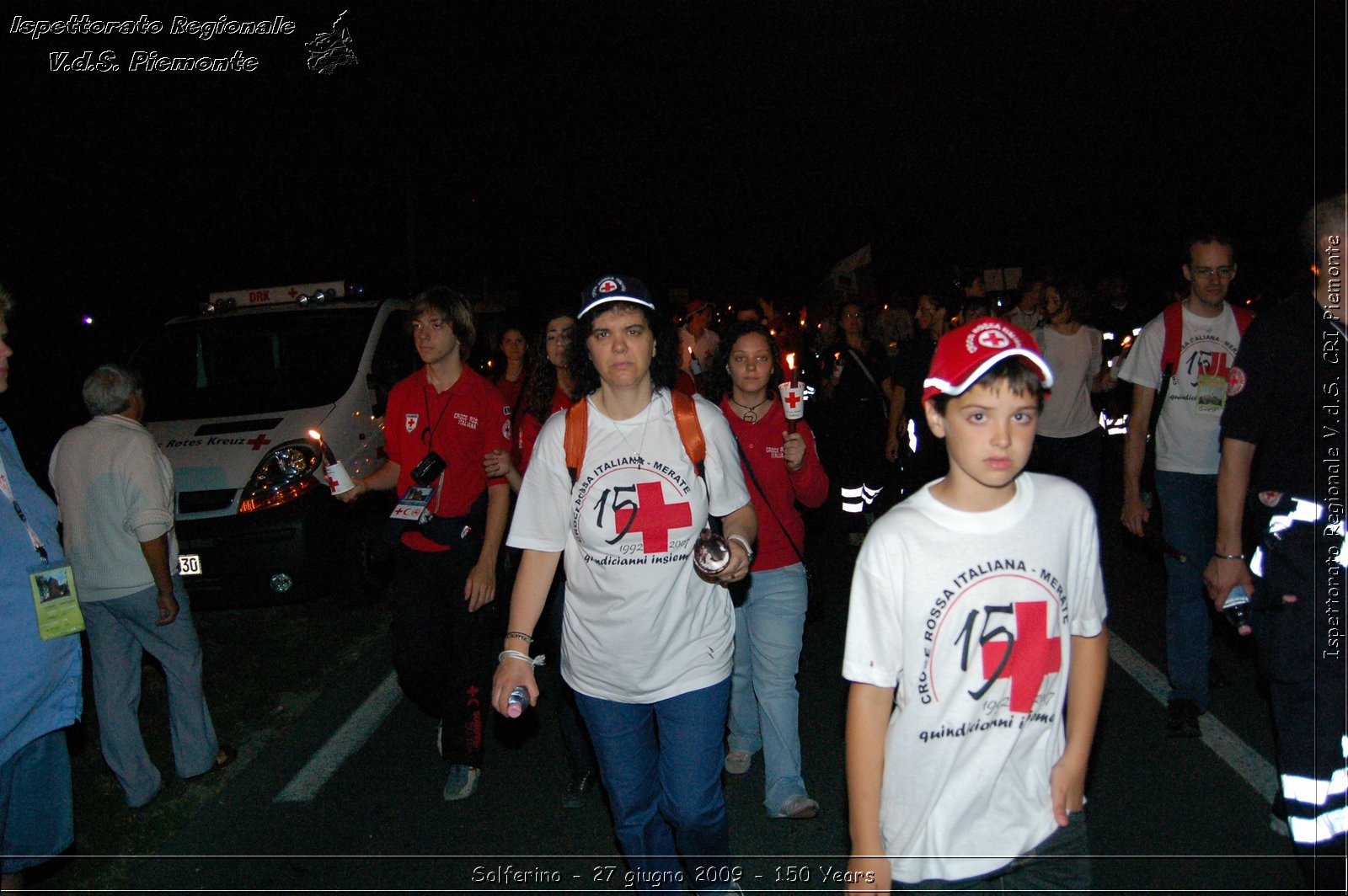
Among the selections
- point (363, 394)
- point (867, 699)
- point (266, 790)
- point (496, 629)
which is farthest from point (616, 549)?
point (363, 394)

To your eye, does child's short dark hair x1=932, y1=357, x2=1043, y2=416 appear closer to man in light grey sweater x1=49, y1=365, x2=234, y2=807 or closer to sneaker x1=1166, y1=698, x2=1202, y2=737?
sneaker x1=1166, y1=698, x2=1202, y2=737

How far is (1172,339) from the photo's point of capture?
4863 millimetres

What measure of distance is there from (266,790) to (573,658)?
258 cm

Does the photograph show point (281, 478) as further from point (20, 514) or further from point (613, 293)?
point (613, 293)

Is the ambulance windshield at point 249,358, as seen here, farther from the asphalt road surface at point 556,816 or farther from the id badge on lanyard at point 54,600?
the id badge on lanyard at point 54,600

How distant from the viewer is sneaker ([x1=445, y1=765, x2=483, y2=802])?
477 centimetres

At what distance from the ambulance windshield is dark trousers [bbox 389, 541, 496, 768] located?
391 cm

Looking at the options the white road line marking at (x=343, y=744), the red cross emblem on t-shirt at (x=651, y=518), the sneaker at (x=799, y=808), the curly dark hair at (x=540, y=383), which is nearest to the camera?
the red cross emblem on t-shirt at (x=651, y=518)

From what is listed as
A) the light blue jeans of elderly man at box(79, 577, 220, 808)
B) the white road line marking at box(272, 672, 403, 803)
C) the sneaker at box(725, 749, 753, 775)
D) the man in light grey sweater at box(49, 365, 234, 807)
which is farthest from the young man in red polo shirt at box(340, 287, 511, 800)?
the sneaker at box(725, 749, 753, 775)

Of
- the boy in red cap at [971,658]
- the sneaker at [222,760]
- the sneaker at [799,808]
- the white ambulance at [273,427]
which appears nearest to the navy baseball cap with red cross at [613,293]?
the boy in red cap at [971,658]

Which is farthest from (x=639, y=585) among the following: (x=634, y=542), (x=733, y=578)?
(x=733, y=578)

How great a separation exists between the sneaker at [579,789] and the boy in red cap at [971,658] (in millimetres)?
2578

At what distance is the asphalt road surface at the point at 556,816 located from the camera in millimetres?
3959

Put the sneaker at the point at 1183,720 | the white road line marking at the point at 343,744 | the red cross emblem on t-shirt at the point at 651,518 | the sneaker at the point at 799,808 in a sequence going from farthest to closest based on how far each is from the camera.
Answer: the white road line marking at the point at 343,744
the sneaker at the point at 1183,720
the sneaker at the point at 799,808
the red cross emblem on t-shirt at the point at 651,518
